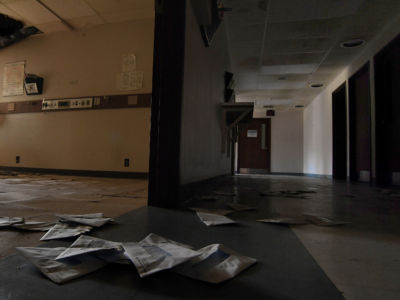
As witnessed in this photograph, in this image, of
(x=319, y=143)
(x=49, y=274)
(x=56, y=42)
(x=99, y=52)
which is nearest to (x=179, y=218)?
(x=49, y=274)

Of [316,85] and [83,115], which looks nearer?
[83,115]

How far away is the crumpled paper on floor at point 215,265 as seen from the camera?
53 centimetres

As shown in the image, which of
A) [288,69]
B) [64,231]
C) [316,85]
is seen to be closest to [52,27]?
[288,69]

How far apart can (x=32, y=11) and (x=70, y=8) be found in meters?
0.62

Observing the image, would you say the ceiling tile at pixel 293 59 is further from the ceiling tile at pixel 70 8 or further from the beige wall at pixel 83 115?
the ceiling tile at pixel 70 8

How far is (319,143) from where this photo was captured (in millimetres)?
7398

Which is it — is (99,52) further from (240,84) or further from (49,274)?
(49,274)

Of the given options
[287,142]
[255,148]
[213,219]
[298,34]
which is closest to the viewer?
[213,219]

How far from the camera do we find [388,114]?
376cm

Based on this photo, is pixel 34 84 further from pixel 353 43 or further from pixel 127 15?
pixel 353 43

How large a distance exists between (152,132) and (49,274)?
1010 millimetres

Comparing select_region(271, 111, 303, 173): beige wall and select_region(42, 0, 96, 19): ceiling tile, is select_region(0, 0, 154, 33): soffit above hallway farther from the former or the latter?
select_region(271, 111, 303, 173): beige wall

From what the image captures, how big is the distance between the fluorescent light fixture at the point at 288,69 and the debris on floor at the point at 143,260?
539 cm

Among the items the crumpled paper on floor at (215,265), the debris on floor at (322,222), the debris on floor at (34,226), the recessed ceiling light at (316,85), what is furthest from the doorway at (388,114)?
the debris on floor at (34,226)
